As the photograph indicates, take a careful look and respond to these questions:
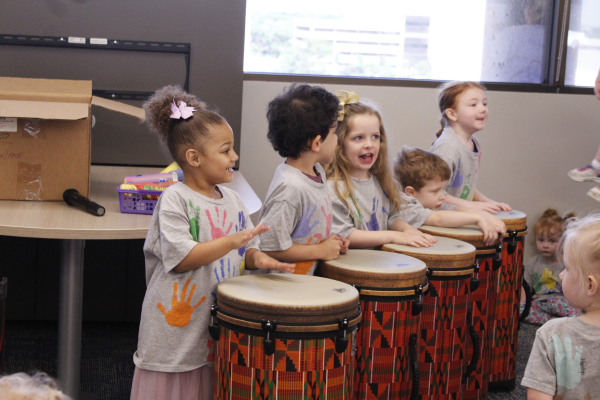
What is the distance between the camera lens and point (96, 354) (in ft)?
8.23

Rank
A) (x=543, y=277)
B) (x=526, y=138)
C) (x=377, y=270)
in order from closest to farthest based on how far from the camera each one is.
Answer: (x=377, y=270)
(x=543, y=277)
(x=526, y=138)

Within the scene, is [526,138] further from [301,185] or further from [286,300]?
[286,300]

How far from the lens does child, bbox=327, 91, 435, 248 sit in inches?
75.5

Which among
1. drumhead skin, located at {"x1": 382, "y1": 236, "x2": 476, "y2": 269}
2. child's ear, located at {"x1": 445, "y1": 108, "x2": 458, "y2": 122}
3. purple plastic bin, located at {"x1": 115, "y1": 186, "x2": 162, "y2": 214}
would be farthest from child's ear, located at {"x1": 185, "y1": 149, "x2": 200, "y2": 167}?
child's ear, located at {"x1": 445, "y1": 108, "x2": 458, "y2": 122}

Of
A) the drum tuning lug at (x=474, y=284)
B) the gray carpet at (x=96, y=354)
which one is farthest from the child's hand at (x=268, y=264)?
the gray carpet at (x=96, y=354)

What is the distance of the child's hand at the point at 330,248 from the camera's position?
1688 mm

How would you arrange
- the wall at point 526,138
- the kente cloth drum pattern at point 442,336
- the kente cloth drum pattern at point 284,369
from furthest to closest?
the wall at point 526,138 → the kente cloth drum pattern at point 442,336 → the kente cloth drum pattern at point 284,369

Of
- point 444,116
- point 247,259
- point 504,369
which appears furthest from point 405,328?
point 444,116

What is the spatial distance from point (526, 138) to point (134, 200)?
2469 millimetres

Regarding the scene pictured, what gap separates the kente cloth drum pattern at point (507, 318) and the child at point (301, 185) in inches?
30.4

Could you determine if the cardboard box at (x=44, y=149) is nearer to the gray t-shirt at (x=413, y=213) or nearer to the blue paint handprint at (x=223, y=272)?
the blue paint handprint at (x=223, y=272)

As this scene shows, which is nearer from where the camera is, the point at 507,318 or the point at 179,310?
the point at 179,310

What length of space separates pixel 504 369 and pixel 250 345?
4.34 feet

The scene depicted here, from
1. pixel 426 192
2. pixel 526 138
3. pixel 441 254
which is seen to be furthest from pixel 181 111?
pixel 526 138
